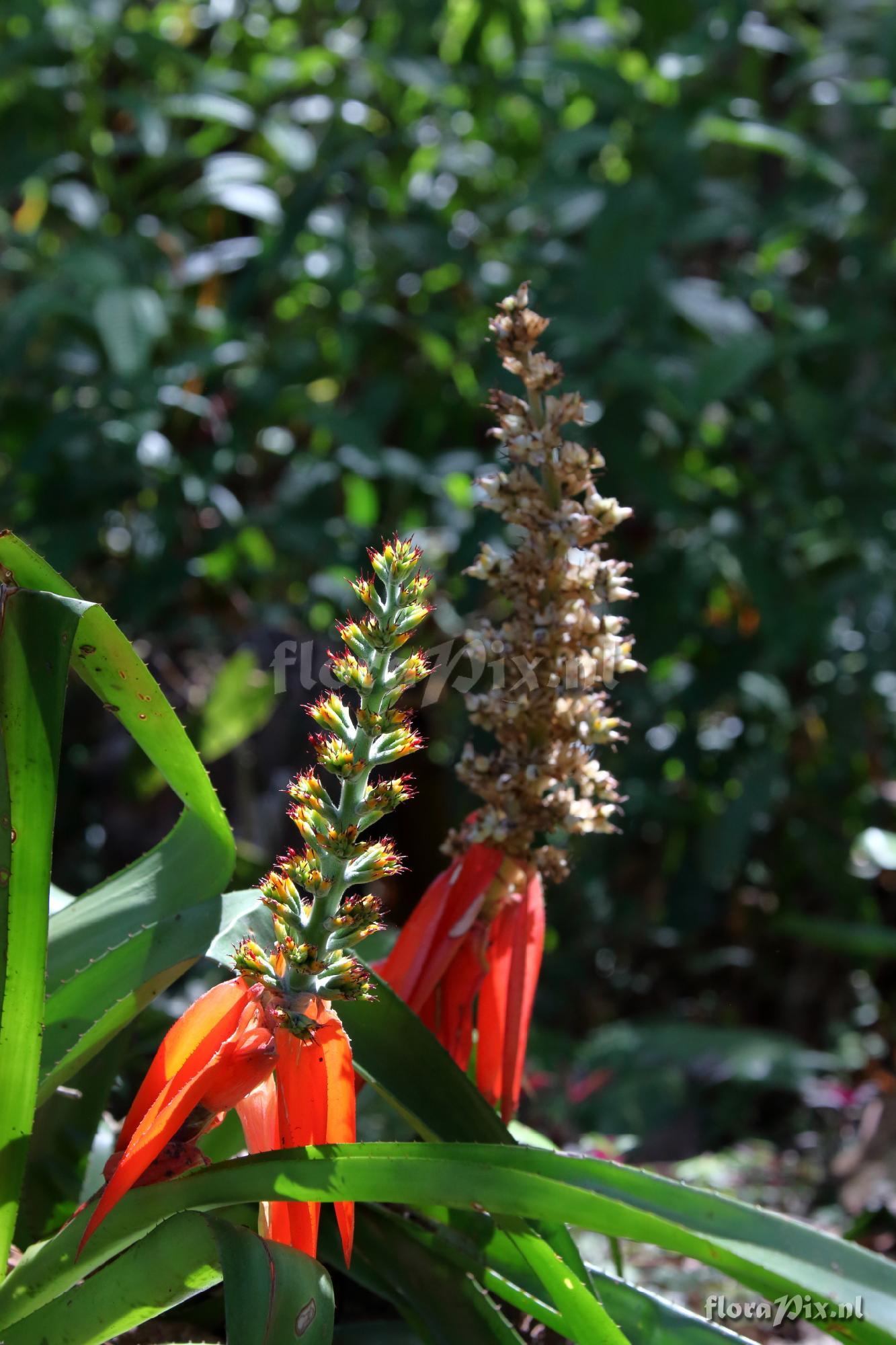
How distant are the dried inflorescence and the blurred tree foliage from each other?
1.04 meters

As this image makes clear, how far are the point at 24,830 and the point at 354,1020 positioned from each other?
0.23m

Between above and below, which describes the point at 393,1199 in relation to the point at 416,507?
above

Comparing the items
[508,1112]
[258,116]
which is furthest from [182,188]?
[508,1112]

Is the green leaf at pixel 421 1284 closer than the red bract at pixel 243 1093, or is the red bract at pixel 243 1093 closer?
the red bract at pixel 243 1093

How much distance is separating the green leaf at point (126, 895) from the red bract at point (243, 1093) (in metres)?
0.10

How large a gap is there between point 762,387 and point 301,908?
6.20ft

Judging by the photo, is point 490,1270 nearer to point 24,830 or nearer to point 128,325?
point 24,830

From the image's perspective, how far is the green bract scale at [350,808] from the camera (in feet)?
2.10

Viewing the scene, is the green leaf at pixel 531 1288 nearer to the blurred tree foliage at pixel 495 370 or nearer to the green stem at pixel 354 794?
the green stem at pixel 354 794

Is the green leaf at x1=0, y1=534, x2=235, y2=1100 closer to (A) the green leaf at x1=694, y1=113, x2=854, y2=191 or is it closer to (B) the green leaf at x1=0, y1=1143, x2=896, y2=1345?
(B) the green leaf at x1=0, y1=1143, x2=896, y2=1345

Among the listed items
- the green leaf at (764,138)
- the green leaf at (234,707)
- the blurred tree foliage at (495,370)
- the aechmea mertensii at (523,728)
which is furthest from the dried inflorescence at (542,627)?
the green leaf at (764,138)

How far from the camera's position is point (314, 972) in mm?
645

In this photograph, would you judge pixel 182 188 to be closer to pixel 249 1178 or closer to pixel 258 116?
pixel 258 116

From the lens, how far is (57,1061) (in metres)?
0.80
